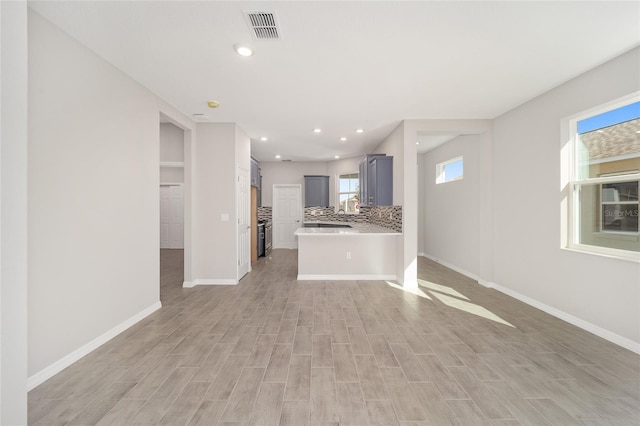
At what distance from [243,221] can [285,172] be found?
12.1 ft

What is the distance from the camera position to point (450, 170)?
6.24m

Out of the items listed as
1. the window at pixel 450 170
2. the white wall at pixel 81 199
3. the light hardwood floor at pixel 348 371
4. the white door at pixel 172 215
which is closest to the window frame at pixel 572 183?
the light hardwood floor at pixel 348 371

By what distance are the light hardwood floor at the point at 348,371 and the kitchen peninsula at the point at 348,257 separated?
4.53 feet

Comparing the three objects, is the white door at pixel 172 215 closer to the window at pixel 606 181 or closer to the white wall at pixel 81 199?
the white wall at pixel 81 199

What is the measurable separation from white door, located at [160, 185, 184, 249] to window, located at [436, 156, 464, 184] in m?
7.57

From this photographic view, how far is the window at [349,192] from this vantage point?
26.9 ft

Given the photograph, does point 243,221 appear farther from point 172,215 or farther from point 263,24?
point 172,215

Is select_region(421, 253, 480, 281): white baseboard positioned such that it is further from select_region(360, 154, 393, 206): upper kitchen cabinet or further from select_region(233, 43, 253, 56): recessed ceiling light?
select_region(233, 43, 253, 56): recessed ceiling light

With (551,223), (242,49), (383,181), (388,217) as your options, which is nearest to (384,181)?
(383,181)

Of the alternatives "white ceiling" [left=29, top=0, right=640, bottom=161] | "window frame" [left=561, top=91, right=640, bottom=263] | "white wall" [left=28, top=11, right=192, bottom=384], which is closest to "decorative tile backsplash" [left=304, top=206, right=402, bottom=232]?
"white ceiling" [left=29, top=0, right=640, bottom=161]

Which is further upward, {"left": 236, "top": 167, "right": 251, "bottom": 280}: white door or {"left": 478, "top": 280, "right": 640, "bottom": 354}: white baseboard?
{"left": 236, "top": 167, "right": 251, "bottom": 280}: white door

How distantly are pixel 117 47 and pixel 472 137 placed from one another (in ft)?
17.9

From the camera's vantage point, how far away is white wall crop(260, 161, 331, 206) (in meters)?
8.69

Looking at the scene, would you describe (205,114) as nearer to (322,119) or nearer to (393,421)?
(322,119)
